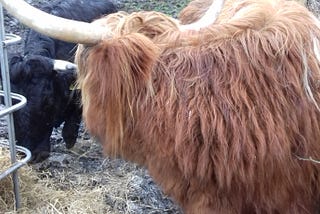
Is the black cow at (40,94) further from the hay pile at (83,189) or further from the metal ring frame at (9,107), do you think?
the metal ring frame at (9,107)

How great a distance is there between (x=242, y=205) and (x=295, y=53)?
2.26ft

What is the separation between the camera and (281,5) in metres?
2.93

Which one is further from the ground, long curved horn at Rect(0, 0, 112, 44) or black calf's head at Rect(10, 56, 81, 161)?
long curved horn at Rect(0, 0, 112, 44)

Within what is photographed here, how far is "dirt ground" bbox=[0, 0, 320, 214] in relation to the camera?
3798 mm

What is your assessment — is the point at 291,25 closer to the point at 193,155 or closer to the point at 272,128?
the point at 272,128

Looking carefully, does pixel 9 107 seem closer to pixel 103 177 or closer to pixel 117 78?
pixel 103 177

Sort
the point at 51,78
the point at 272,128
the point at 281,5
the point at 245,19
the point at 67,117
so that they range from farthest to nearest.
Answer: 1. the point at 67,117
2. the point at 51,78
3. the point at 281,5
4. the point at 245,19
5. the point at 272,128

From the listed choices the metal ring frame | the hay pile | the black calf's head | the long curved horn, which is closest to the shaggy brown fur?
the long curved horn

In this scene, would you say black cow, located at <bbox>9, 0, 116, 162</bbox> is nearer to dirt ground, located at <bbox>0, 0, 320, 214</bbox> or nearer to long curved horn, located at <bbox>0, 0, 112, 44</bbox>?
dirt ground, located at <bbox>0, 0, 320, 214</bbox>

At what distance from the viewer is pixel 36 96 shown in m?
4.42

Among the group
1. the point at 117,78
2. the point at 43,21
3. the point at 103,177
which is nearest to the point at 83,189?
the point at 103,177

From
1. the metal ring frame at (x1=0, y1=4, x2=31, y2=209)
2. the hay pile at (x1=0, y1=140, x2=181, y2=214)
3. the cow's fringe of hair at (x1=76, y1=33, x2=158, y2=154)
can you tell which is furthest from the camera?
the hay pile at (x1=0, y1=140, x2=181, y2=214)

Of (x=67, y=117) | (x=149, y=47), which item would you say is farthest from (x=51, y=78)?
(x=149, y=47)

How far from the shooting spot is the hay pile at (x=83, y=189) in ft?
12.4
